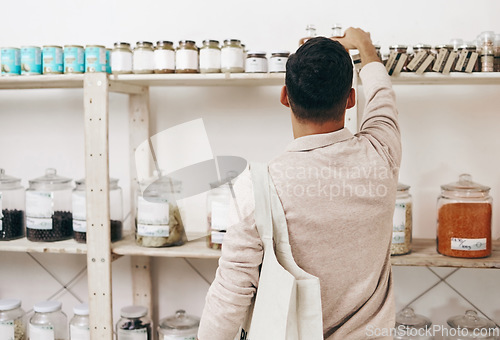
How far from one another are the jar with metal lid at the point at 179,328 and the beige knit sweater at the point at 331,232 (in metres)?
0.67

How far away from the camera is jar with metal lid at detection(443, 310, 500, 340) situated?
1613mm

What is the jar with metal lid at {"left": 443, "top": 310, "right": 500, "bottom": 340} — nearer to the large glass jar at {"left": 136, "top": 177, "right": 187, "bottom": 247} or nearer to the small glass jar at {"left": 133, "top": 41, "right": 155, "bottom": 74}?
the large glass jar at {"left": 136, "top": 177, "right": 187, "bottom": 247}

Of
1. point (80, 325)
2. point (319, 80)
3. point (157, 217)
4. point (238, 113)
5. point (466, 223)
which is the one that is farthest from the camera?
point (238, 113)

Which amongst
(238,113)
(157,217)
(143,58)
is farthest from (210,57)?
(157,217)

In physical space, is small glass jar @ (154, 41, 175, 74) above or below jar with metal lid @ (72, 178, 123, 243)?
above

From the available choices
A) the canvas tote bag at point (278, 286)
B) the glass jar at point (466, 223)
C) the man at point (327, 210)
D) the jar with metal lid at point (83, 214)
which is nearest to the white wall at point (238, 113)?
the jar with metal lid at point (83, 214)

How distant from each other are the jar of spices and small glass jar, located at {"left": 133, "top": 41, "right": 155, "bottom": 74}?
2.07 ft

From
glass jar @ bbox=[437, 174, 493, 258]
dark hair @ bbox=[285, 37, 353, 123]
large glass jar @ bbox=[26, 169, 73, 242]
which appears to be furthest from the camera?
A: large glass jar @ bbox=[26, 169, 73, 242]

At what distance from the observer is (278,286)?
967 millimetres

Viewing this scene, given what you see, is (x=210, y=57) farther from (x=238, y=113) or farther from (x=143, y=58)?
(x=238, y=113)

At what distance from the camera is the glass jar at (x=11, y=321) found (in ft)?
5.82

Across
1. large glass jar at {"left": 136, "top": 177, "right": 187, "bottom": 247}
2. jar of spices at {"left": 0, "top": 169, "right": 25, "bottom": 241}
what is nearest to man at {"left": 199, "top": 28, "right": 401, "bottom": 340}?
large glass jar at {"left": 136, "top": 177, "right": 187, "bottom": 247}

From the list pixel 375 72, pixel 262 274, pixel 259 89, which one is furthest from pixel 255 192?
pixel 259 89

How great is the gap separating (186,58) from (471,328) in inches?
45.8
